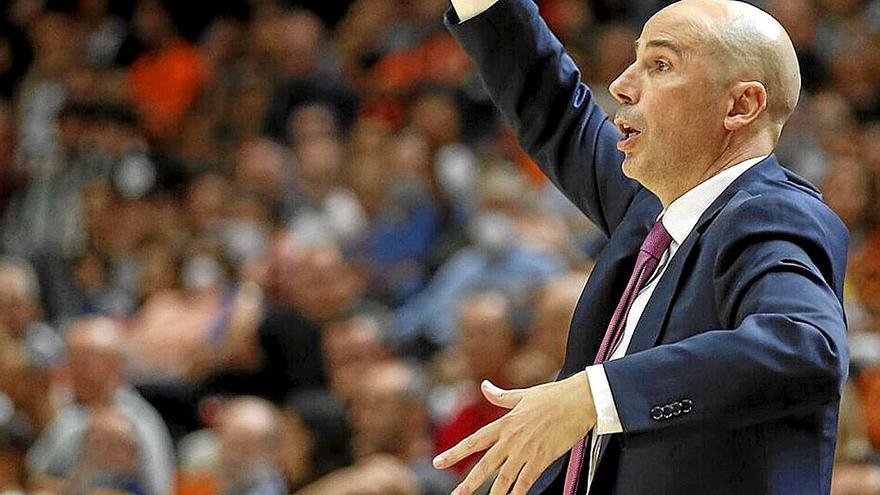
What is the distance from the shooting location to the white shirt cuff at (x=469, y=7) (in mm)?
2443

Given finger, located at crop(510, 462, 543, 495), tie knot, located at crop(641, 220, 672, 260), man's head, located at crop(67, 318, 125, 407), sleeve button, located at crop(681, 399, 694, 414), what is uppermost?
finger, located at crop(510, 462, 543, 495)

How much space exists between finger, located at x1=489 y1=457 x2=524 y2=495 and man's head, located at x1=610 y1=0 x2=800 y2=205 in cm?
54

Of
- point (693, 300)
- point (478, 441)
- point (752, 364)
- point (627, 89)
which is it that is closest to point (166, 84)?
point (627, 89)

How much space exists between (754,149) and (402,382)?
9.43 feet

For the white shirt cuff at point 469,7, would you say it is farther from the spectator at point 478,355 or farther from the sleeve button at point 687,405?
the spectator at point 478,355

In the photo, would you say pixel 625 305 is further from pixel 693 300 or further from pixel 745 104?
pixel 745 104

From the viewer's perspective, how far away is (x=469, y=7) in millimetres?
2457

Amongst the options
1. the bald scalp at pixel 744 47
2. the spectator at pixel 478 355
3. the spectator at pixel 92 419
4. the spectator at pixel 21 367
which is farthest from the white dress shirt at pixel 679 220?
the spectator at pixel 21 367

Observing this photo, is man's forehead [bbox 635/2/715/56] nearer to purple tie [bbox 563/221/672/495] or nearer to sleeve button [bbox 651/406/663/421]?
purple tie [bbox 563/221/672/495]

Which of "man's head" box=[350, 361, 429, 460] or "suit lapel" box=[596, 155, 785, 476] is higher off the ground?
"suit lapel" box=[596, 155, 785, 476]

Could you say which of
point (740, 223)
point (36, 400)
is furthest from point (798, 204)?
point (36, 400)

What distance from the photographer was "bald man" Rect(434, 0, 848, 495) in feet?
5.82

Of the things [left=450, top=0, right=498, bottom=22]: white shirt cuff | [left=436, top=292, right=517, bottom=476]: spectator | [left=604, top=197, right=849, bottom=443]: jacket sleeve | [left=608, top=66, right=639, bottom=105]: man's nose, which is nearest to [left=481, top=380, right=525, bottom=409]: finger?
[left=604, top=197, right=849, bottom=443]: jacket sleeve

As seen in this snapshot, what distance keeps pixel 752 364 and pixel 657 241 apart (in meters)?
0.40
